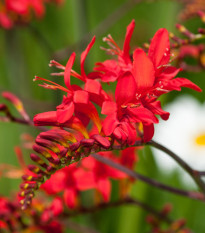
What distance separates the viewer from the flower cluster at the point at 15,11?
57cm

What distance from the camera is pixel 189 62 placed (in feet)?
2.64

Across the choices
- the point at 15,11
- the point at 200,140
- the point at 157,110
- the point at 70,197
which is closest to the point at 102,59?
the point at 15,11

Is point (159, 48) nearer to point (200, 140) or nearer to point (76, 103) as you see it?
point (76, 103)

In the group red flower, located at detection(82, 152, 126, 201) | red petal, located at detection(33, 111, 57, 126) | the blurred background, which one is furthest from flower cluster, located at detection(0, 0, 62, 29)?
red petal, located at detection(33, 111, 57, 126)

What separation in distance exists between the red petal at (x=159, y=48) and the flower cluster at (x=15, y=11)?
A: 37cm

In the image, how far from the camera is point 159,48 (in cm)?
25

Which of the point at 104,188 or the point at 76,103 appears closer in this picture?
the point at 76,103

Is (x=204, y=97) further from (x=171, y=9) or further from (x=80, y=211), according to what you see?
(x=80, y=211)

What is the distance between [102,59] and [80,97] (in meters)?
0.53

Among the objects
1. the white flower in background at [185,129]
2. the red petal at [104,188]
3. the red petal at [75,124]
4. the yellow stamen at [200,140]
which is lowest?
the yellow stamen at [200,140]

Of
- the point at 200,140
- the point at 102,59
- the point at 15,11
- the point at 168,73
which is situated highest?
the point at 168,73

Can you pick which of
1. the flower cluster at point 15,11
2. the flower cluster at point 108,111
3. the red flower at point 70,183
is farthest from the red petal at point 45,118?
the flower cluster at point 15,11

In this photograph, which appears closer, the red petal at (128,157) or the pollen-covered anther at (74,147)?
the pollen-covered anther at (74,147)

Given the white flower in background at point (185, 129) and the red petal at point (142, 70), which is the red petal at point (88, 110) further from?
the white flower in background at point (185, 129)
